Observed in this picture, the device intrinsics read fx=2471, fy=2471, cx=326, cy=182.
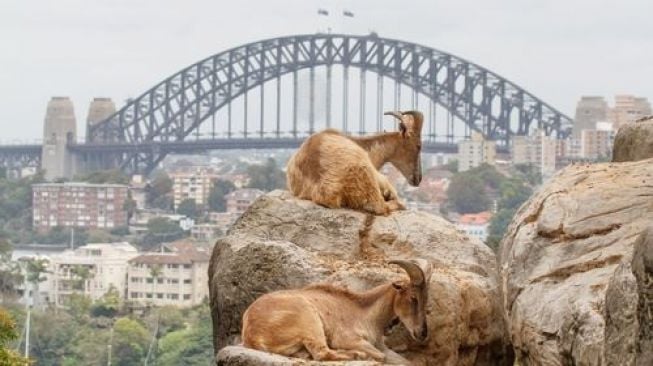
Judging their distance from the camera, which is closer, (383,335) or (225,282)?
(383,335)

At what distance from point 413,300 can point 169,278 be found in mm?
109538

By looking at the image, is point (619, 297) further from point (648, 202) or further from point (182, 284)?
point (182, 284)

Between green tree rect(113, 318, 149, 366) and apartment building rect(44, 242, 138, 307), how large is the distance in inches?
1109

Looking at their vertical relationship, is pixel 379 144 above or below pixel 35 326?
above

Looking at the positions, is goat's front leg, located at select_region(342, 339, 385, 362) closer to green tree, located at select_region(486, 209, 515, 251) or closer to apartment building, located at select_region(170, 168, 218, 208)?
green tree, located at select_region(486, 209, 515, 251)

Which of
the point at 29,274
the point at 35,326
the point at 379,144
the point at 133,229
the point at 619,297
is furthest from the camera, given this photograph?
the point at 133,229

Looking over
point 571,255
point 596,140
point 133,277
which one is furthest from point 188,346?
point 596,140

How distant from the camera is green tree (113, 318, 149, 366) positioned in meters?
77.8

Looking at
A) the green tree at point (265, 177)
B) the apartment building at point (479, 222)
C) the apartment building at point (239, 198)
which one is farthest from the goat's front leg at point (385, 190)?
the green tree at point (265, 177)

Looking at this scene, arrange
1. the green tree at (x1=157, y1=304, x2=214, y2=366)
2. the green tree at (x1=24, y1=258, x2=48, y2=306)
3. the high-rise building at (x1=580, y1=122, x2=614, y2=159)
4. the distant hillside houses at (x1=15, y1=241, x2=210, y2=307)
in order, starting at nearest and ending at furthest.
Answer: the green tree at (x1=157, y1=304, x2=214, y2=366) < the green tree at (x1=24, y1=258, x2=48, y2=306) < the distant hillside houses at (x1=15, y1=241, x2=210, y2=307) < the high-rise building at (x1=580, y1=122, x2=614, y2=159)

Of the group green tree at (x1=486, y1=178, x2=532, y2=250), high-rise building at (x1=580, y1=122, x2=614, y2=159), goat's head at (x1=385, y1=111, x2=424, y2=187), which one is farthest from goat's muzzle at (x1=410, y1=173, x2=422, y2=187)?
high-rise building at (x1=580, y1=122, x2=614, y2=159)

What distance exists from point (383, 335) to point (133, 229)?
15944 centimetres

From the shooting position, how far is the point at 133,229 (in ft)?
563

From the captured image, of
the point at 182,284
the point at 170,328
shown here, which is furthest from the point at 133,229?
the point at 170,328
